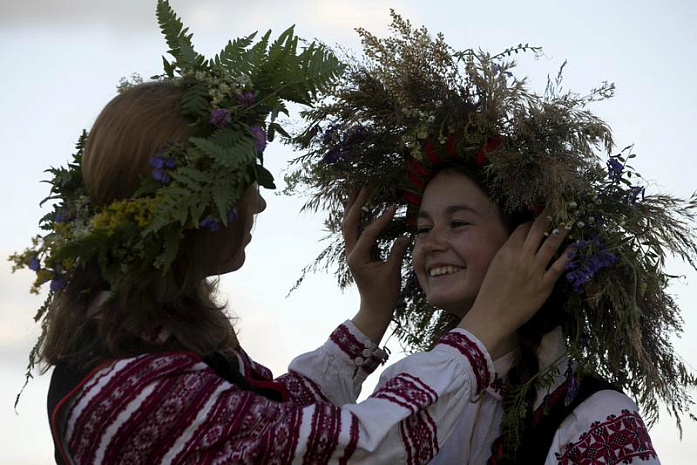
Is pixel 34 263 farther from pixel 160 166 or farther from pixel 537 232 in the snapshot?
pixel 537 232

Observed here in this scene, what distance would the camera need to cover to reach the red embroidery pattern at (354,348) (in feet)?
10.5

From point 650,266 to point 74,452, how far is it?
1801 millimetres

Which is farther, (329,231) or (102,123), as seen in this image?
(329,231)

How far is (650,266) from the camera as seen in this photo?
2801 mm

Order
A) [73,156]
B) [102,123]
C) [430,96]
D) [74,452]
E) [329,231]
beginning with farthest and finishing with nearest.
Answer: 1. [329,231]
2. [430,96]
3. [73,156]
4. [102,123]
5. [74,452]

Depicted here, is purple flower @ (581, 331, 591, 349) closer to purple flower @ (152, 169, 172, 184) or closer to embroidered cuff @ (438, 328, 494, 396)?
embroidered cuff @ (438, 328, 494, 396)

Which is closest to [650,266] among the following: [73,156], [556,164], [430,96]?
[556,164]

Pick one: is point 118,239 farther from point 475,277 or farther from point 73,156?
point 475,277

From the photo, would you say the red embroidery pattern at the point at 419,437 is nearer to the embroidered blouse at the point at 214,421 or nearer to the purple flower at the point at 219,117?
the embroidered blouse at the point at 214,421

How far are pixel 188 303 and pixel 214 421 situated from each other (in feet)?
1.38

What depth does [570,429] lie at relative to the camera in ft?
8.84

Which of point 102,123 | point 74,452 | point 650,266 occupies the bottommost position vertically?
point 74,452

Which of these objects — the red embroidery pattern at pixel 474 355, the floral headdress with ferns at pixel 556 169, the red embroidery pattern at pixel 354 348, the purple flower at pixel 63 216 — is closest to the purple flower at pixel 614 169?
the floral headdress with ferns at pixel 556 169

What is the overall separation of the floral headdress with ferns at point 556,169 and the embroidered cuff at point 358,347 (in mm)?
558
